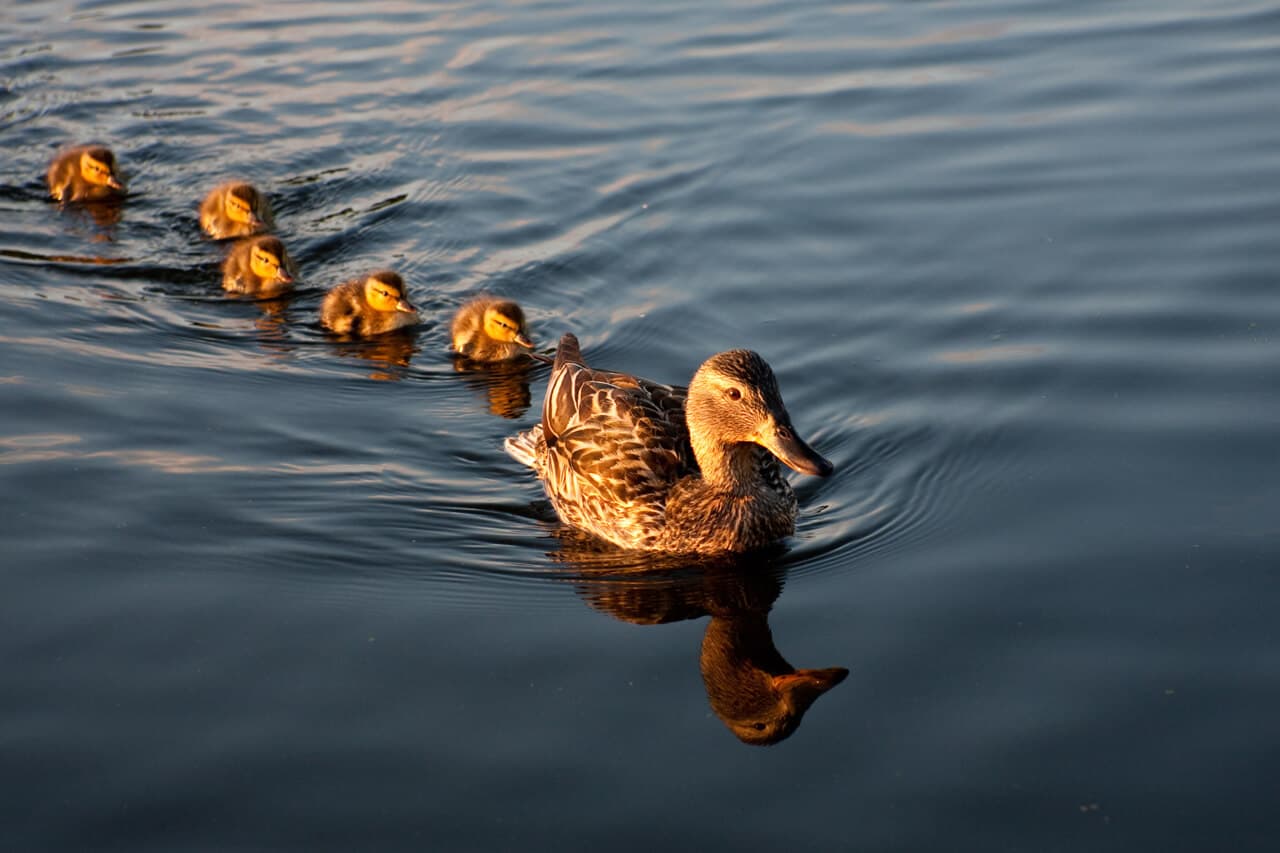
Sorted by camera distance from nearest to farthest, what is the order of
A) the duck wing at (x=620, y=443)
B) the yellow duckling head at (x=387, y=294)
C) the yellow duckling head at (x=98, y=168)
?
the duck wing at (x=620, y=443) → the yellow duckling head at (x=387, y=294) → the yellow duckling head at (x=98, y=168)

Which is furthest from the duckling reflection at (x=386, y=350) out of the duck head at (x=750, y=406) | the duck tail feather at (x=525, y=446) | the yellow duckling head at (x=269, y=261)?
the duck head at (x=750, y=406)

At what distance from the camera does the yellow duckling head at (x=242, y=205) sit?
7980mm

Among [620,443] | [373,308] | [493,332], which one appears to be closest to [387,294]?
[373,308]

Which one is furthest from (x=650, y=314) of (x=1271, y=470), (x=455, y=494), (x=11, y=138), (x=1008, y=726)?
(x=11, y=138)

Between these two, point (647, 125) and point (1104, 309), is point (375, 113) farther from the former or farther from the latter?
point (1104, 309)

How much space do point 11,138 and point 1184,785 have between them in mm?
8155

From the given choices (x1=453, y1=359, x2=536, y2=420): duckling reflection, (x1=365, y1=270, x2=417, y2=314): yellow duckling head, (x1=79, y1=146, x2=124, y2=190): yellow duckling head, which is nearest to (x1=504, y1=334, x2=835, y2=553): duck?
(x1=453, y1=359, x2=536, y2=420): duckling reflection

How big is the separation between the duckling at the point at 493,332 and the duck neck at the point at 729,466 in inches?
73.2

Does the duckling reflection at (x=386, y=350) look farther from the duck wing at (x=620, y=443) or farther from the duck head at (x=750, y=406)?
the duck head at (x=750, y=406)

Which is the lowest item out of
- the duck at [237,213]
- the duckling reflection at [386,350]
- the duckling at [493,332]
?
the duckling reflection at [386,350]

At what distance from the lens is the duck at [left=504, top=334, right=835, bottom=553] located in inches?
191

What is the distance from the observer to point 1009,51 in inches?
354

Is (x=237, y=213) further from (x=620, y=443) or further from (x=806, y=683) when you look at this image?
(x=806, y=683)

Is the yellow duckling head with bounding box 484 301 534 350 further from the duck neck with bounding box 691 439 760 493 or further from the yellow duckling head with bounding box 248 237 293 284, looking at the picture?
the duck neck with bounding box 691 439 760 493
